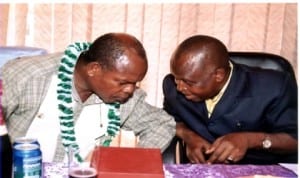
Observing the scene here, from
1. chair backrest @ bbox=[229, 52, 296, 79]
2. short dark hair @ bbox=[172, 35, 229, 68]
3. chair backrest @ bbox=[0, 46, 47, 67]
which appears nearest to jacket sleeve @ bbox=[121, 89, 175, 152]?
short dark hair @ bbox=[172, 35, 229, 68]

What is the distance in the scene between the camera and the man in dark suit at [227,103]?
1.61 metres

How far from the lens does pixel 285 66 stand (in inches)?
70.5

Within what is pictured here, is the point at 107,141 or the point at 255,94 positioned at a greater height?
the point at 255,94

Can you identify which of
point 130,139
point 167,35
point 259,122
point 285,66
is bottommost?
point 130,139

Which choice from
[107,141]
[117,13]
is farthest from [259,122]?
[117,13]

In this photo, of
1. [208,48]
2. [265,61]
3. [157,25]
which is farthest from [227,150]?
[157,25]

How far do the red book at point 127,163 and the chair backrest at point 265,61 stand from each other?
0.88 meters

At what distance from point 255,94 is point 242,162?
10.5 inches

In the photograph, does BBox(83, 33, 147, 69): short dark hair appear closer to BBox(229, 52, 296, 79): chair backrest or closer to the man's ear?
the man's ear

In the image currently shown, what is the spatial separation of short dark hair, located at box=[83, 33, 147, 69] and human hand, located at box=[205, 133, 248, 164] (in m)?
0.40

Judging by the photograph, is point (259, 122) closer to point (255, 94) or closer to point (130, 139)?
point (255, 94)

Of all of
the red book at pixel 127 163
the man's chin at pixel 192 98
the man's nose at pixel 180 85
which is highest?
the man's nose at pixel 180 85

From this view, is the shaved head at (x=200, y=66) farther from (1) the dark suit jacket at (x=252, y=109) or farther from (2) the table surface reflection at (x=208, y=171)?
(2) the table surface reflection at (x=208, y=171)

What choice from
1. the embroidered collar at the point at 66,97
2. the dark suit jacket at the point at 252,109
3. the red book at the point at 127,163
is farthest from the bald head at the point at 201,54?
the red book at the point at 127,163
